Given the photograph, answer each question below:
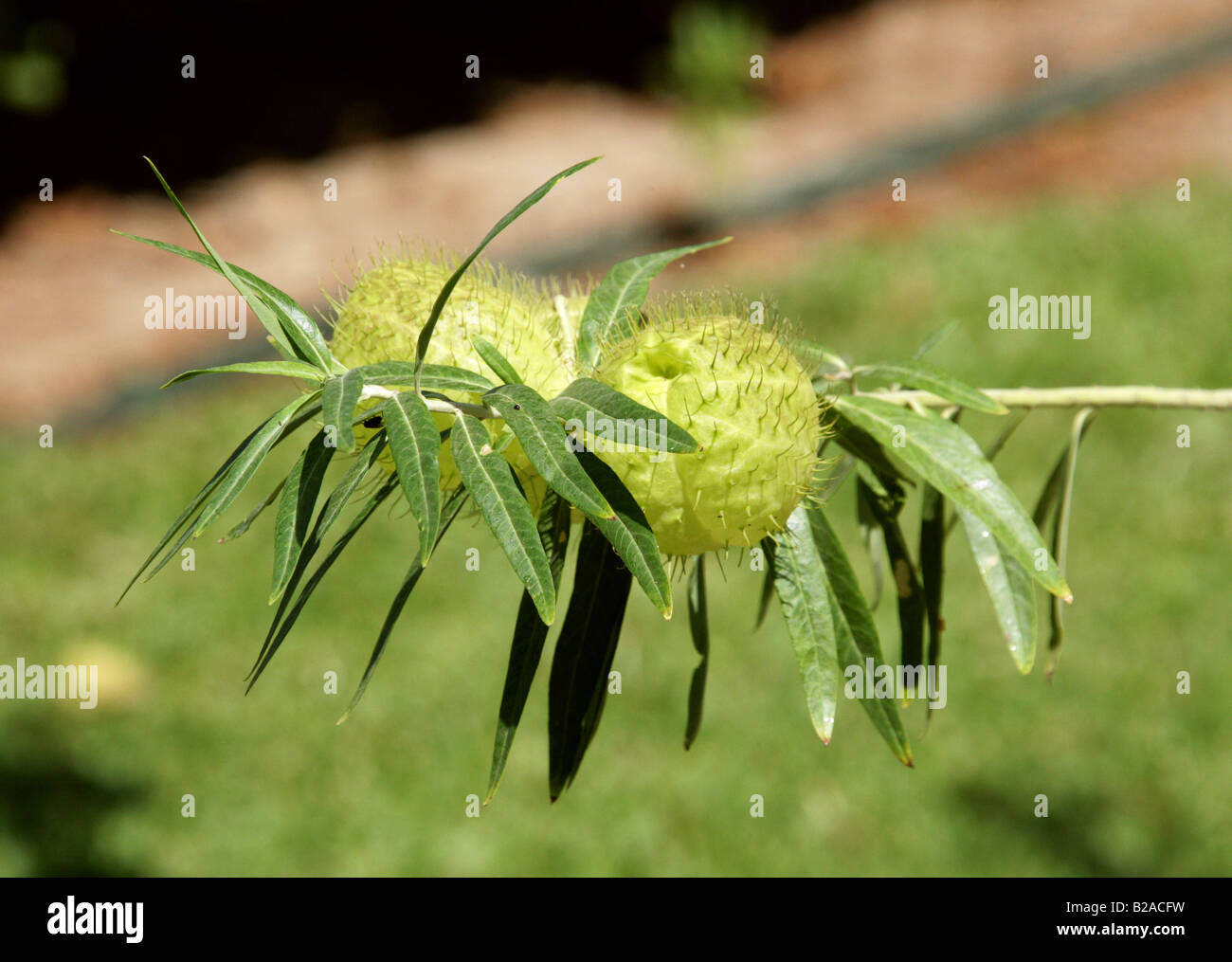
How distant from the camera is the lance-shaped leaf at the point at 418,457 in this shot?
1.00 metres

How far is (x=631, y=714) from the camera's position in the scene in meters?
4.55

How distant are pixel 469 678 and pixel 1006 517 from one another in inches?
146

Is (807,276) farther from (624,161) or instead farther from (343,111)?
(343,111)

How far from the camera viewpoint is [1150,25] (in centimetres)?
923

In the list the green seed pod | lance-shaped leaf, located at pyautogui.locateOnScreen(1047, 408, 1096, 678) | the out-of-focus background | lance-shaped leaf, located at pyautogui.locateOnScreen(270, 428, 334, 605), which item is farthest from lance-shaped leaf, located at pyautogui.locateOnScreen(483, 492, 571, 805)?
lance-shaped leaf, located at pyautogui.locateOnScreen(1047, 408, 1096, 678)

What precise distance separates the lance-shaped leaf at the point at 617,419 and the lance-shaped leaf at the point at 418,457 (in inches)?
4.9

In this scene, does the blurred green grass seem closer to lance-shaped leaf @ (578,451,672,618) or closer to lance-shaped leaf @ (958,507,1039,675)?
lance-shaped leaf @ (958,507,1039,675)

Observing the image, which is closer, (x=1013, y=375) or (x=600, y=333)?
(x=600, y=333)

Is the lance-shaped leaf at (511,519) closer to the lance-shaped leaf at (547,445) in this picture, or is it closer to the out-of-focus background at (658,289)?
the lance-shaped leaf at (547,445)

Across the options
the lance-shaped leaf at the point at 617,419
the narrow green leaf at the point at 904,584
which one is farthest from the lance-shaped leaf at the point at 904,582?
the lance-shaped leaf at the point at 617,419

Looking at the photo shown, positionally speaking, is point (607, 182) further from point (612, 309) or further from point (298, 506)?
point (298, 506)

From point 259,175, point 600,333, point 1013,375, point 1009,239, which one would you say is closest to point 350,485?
point 600,333
